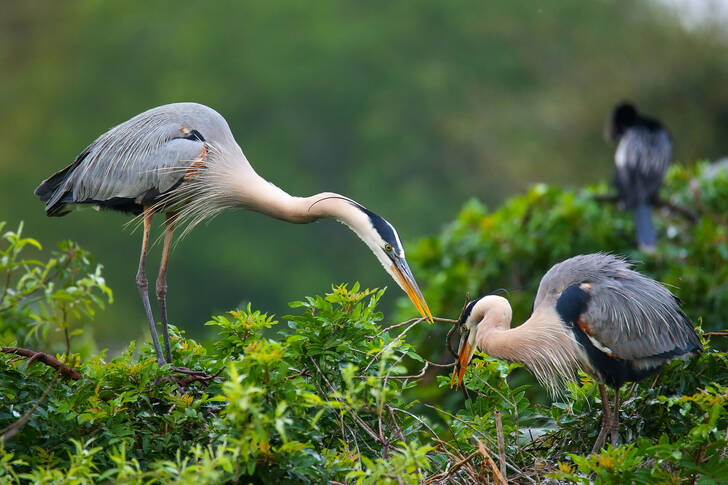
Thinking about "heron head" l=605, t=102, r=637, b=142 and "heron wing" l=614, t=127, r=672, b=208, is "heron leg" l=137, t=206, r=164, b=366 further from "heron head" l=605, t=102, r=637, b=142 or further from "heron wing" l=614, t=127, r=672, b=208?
"heron head" l=605, t=102, r=637, b=142

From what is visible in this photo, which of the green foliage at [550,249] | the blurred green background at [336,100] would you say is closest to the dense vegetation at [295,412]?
the green foliage at [550,249]

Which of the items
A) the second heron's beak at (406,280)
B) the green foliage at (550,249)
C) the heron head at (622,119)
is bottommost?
the second heron's beak at (406,280)

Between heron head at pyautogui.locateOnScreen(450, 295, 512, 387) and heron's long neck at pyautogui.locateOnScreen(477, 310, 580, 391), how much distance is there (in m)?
0.02

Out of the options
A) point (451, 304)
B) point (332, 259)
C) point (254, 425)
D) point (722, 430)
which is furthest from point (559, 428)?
point (332, 259)

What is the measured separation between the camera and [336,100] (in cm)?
2753

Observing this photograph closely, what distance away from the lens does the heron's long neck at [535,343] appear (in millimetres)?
4258

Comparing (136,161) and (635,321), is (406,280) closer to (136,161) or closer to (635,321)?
(635,321)

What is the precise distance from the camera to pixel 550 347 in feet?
14.0

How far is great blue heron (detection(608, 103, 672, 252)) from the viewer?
7.97 m

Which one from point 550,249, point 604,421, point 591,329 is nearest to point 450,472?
point 604,421

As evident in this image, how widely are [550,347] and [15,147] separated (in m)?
25.0

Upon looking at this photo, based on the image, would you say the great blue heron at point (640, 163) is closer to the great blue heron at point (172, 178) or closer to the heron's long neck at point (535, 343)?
the heron's long neck at point (535, 343)

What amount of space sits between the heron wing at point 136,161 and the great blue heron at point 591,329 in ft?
5.42

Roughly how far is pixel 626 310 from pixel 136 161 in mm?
2522
